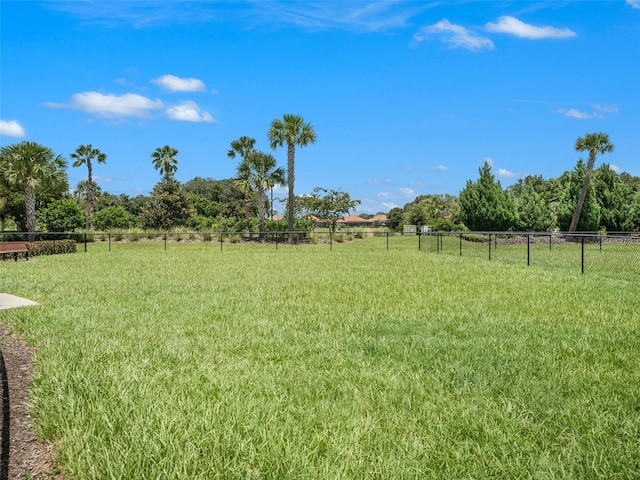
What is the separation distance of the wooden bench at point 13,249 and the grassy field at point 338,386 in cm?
1046

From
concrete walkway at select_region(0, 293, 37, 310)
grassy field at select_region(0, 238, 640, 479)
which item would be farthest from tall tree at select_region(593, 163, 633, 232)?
concrete walkway at select_region(0, 293, 37, 310)

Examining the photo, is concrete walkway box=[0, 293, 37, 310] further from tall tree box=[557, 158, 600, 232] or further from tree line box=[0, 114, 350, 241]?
tall tree box=[557, 158, 600, 232]

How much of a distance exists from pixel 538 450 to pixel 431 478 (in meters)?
0.79

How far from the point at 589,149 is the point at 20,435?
40577 millimetres

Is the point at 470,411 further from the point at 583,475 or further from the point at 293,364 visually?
the point at 293,364

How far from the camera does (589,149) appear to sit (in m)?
35.4

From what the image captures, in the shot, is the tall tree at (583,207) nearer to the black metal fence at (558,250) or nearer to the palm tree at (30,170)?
the black metal fence at (558,250)

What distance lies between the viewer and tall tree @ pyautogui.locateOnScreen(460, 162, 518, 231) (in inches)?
1352

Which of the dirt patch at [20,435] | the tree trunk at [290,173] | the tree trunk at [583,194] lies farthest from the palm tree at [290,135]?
the dirt patch at [20,435]

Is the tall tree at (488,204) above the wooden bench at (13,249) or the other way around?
above

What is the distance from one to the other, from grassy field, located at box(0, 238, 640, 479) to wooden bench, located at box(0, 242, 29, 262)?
412 inches

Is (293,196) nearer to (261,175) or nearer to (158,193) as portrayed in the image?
(261,175)

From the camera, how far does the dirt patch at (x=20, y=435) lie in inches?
107

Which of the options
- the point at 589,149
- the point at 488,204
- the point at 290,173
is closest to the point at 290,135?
the point at 290,173
